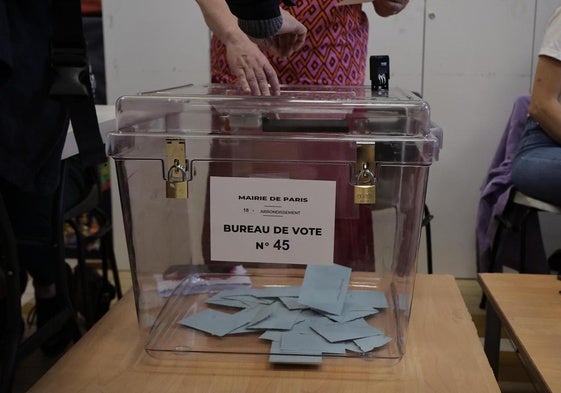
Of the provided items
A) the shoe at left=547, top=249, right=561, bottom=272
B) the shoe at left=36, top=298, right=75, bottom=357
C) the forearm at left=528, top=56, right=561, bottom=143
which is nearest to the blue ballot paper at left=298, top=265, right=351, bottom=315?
the shoe at left=36, top=298, right=75, bottom=357

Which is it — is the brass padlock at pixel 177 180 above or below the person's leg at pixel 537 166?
above

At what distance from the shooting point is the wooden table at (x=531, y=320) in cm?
79

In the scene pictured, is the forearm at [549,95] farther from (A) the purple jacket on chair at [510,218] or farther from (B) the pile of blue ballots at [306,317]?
(B) the pile of blue ballots at [306,317]

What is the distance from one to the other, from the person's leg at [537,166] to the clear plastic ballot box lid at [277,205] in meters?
1.27

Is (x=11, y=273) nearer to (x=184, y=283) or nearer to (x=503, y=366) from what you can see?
(x=184, y=283)

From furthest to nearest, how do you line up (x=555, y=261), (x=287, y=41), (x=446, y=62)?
(x=446, y=62), (x=555, y=261), (x=287, y=41)

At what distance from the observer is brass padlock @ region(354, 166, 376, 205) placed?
72cm

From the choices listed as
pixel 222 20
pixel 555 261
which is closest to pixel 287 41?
pixel 222 20

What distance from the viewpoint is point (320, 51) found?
128 cm

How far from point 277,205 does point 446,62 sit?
2.04 meters

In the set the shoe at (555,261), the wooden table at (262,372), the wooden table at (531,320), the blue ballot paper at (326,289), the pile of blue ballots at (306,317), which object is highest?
the blue ballot paper at (326,289)

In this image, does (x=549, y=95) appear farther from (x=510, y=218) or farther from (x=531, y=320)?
(x=531, y=320)

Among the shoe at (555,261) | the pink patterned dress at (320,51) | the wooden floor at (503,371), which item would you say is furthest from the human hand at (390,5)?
the shoe at (555,261)

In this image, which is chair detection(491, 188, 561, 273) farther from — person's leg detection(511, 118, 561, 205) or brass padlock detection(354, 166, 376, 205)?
brass padlock detection(354, 166, 376, 205)
